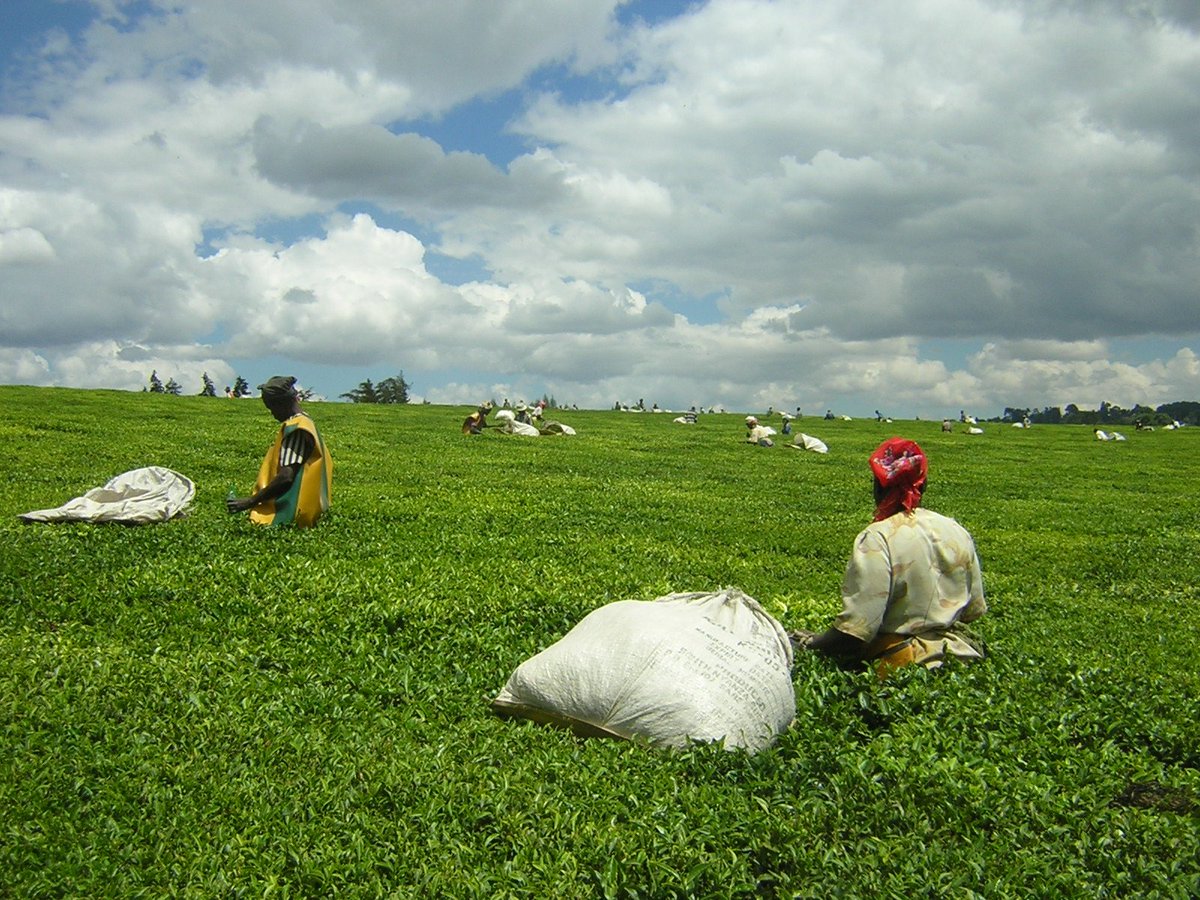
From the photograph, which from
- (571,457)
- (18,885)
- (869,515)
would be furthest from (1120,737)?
(571,457)

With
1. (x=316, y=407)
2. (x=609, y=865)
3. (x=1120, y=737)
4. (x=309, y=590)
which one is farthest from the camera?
(x=316, y=407)

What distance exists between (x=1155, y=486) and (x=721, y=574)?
894 inches

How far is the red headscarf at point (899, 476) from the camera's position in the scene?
765 cm

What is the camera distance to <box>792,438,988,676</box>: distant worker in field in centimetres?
742

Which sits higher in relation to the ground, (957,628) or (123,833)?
(957,628)

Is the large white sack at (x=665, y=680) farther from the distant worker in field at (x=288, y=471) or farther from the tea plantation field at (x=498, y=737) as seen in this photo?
the distant worker in field at (x=288, y=471)

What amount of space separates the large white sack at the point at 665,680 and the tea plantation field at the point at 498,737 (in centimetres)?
19

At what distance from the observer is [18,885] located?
4621 mm

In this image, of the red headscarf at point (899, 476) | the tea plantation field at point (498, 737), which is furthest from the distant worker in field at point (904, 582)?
the tea plantation field at point (498, 737)

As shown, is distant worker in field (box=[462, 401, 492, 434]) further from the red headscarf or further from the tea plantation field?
the red headscarf

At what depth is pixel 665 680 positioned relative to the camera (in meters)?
6.43

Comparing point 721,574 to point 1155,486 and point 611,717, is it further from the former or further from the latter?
point 1155,486

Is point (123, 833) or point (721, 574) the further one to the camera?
point (721, 574)

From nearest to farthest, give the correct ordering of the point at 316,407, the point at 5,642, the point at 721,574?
1. the point at 5,642
2. the point at 721,574
3. the point at 316,407
